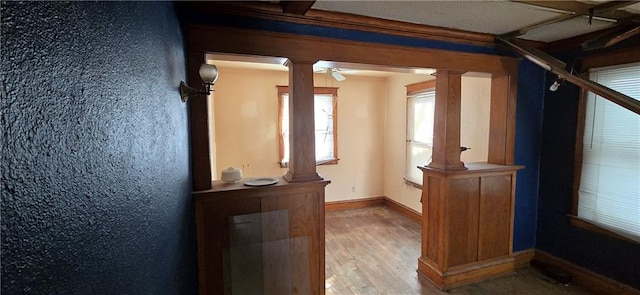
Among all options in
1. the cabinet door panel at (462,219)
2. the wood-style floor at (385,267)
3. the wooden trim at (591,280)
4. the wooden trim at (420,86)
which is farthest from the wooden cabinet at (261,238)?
the wooden trim at (420,86)

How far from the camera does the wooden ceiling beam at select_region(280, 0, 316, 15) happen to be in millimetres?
1655

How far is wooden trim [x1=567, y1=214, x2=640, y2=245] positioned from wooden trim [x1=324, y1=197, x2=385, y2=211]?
2.68 metres

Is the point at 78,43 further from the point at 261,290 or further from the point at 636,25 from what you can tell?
the point at 636,25

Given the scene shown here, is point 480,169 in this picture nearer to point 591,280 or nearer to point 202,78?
point 591,280

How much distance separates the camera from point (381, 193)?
4992mm

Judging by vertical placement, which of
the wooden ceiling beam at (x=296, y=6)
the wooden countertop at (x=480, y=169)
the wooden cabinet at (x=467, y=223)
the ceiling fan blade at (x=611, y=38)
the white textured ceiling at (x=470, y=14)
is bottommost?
the wooden cabinet at (x=467, y=223)

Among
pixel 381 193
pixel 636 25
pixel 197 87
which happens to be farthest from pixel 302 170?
pixel 381 193

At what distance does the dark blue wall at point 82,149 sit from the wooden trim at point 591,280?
3271 millimetres

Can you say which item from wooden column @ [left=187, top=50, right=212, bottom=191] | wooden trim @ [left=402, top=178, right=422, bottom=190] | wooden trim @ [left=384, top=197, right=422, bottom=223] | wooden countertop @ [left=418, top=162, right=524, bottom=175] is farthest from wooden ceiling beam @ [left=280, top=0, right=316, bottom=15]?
wooden trim @ [left=384, top=197, right=422, bottom=223]

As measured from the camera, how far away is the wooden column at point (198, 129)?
1.78 metres

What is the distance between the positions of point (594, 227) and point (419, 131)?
6.91 ft

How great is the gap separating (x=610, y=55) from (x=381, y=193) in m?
3.35

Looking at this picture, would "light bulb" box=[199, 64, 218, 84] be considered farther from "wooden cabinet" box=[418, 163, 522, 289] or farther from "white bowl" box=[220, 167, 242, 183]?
"wooden cabinet" box=[418, 163, 522, 289]

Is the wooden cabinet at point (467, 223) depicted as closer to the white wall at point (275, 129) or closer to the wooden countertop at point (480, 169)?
the wooden countertop at point (480, 169)
